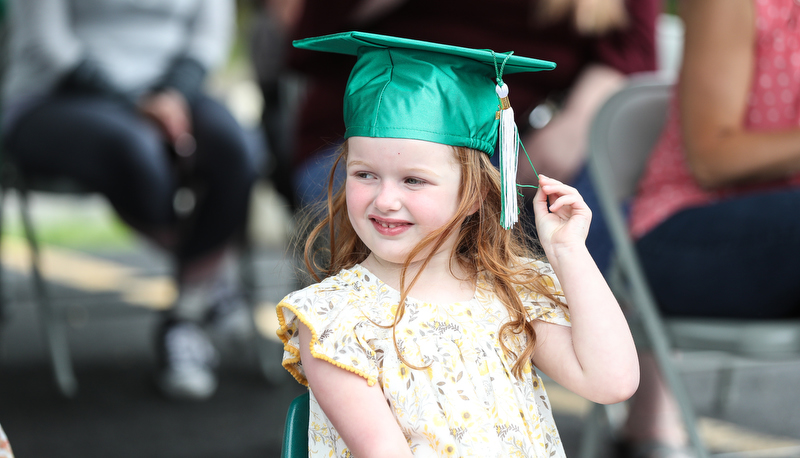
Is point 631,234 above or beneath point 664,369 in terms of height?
above

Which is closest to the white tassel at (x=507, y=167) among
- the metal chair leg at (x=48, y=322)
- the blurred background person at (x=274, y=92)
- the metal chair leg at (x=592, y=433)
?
the metal chair leg at (x=592, y=433)

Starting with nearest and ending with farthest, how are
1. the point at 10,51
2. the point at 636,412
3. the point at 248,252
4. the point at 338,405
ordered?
the point at 338,405, the point at 636,412, the point at 10,51, the point at 248,252

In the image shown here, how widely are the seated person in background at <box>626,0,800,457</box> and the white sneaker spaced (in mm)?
1572

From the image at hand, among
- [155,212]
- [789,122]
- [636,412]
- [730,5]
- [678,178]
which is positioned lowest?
[636,412]

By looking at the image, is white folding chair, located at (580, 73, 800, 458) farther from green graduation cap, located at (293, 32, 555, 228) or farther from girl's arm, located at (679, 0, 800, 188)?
green graduation cap, located at (293, 32, 555, 228)

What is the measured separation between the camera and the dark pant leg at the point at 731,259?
127 cm

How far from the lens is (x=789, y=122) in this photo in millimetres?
1409

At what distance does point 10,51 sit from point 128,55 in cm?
45

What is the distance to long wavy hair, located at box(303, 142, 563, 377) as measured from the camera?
33.4 inches

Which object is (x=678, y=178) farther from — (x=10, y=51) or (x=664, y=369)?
(x=10, y=51)

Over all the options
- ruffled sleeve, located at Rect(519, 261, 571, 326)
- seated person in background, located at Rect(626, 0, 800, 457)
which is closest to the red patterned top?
seated person in background, located at Rect(626, 0, 800, 457)

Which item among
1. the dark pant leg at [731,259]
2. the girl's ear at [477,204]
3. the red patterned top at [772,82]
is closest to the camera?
the girl's ear at [477,204]

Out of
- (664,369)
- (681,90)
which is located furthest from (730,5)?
(664,369)

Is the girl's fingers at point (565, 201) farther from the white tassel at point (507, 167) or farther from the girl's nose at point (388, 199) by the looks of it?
the girl's nose at point (388, 199)
